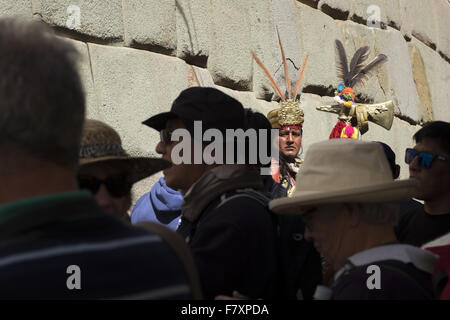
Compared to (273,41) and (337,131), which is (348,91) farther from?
(273,41)

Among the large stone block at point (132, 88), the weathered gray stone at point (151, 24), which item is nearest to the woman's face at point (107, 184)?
the large stone block at point (132, 88)

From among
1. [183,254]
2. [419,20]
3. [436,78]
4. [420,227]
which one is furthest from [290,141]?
[436,78]

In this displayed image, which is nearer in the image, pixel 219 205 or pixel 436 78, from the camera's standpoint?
pixel 219 205

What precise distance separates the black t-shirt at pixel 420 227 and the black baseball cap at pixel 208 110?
3.40 ft

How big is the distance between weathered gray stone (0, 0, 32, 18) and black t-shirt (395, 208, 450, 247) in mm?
1929

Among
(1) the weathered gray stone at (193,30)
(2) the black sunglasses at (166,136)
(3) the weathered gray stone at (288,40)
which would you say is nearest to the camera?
(2) the black sunglasses at (166,136)

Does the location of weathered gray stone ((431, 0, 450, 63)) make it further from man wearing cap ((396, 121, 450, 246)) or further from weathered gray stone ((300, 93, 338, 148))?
man wearing cap ((396, 121, 450, 246))

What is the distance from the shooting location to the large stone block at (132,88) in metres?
3.63

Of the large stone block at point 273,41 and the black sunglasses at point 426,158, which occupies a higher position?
the large stone block at point 273,41

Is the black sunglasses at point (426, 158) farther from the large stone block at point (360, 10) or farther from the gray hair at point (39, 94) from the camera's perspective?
the large stone block at point (360, 10)

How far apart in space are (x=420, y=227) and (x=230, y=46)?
223cm

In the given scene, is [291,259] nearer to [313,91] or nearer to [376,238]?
[376,238]

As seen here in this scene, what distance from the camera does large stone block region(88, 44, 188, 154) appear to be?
3.63 metres

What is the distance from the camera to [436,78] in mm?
9602
